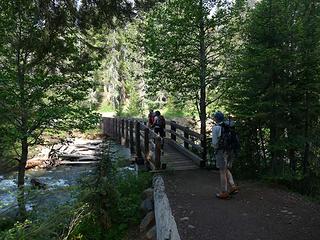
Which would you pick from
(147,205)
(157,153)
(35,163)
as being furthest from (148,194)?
(35,163)

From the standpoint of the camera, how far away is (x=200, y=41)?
13.2 meters

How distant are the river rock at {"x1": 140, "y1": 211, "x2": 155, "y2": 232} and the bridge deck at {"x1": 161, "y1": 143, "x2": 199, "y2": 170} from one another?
315cm

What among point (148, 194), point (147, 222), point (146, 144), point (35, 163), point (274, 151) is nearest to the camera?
point (147, 222)

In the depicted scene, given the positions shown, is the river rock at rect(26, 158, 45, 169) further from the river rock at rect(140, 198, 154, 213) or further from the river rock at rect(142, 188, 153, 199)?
the river rock at rect(140, 198, 154, 213)

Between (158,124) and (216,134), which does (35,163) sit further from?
(216,134)

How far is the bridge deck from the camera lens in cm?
1150

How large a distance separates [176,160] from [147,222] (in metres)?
4.75

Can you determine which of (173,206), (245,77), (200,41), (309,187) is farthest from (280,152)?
(200,41)

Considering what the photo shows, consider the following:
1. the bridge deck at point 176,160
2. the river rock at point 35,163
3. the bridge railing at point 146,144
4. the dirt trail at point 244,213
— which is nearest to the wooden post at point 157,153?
the bridge railing at point 146,144

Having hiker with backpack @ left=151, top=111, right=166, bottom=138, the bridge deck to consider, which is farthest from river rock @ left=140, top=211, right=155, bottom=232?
hiker with backpack @ left=151, top=111, right=166, bottom=138

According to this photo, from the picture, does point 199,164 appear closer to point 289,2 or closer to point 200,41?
point 200,41

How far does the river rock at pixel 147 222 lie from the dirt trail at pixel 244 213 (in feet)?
1.99

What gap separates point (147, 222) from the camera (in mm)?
7898

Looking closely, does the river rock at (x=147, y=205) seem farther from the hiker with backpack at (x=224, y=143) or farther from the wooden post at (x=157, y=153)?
the wooden post at (x=157, y=153)
